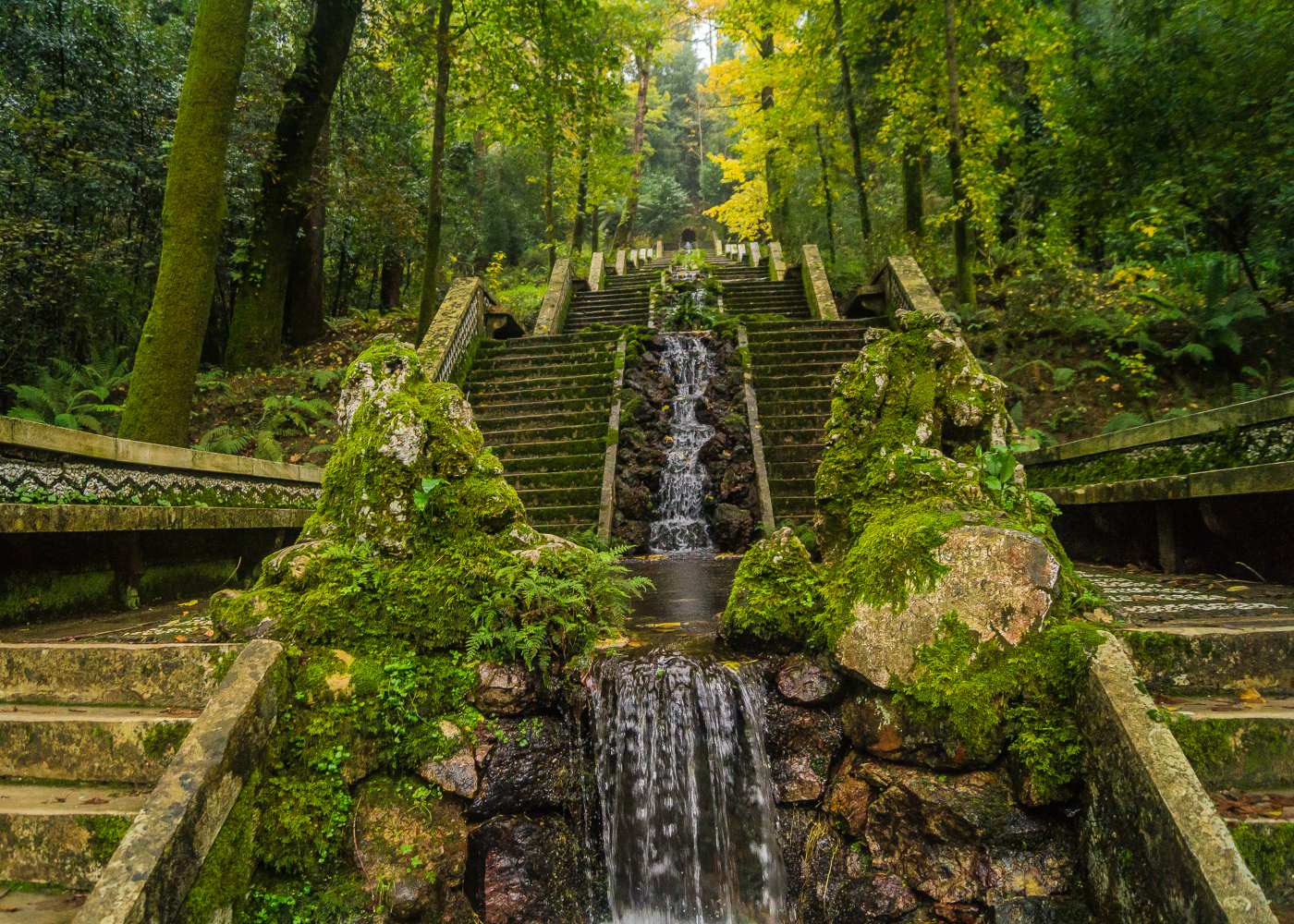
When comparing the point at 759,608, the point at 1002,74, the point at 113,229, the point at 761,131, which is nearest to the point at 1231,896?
the point at 759,608

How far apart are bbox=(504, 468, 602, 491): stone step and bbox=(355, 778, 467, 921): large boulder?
6.21 metres

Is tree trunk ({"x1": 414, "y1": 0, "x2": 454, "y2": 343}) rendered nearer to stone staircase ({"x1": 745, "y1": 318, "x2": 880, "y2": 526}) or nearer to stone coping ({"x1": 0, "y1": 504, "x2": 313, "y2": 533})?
stone coping ({"x1": 0, "y1": 504, "x2": 313, "y2": 533})

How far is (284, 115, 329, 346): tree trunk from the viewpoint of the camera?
1328 centimetres

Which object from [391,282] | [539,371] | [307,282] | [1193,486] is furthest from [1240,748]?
[391,282]

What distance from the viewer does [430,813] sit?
3.65 metres

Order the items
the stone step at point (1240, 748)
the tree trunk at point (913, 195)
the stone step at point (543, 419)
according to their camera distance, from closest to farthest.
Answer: the stone step at point (1240, 748)
the stone step at point (543, 419)
the tree trunk at point (913, 195)

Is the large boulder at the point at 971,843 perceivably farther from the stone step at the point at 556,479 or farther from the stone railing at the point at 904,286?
the stone railing at the point at 904,286

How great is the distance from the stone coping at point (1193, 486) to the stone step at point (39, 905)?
6.92 m

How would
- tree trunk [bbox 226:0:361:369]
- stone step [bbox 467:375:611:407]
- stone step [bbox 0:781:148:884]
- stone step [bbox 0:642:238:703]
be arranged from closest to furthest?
stone step [bbox 0:781:148:884], stone step [bbox 0:642:238:703], stone step [bbox 467:375:611:407], tree trunk [bbox 226:0:361:369]

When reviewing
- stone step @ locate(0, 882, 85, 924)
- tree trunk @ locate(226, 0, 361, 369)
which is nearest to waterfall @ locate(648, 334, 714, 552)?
stone step @ locate(0, 882, 85, 924)

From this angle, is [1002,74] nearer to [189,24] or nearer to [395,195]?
[395,195]

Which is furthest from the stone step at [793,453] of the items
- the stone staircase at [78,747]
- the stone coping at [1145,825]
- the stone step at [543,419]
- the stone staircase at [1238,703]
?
the stone staircase at [78,747]

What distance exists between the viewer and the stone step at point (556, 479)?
9750mm

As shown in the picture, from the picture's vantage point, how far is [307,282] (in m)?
13.5
